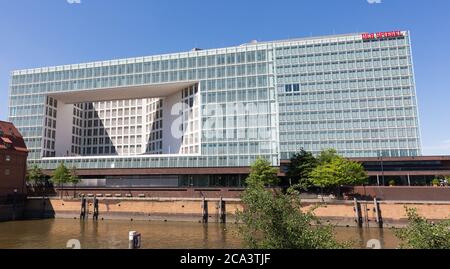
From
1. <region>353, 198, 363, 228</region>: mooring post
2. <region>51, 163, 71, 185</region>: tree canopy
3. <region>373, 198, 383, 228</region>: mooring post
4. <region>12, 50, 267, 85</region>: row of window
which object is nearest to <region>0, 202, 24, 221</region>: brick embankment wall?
<region>51, 163, 71, 185</region>: tree canopy

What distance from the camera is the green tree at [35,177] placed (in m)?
95.4

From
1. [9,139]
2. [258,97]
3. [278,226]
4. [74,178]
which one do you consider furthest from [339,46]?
[278,226]

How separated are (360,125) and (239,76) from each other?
37374 mm

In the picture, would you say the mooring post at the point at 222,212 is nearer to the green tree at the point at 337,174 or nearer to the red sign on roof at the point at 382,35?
the green tree at the point at 337,174

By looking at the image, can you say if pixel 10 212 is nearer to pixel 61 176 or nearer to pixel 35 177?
pixel 61 176

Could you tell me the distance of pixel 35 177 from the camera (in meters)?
96.6

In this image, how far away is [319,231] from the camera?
1498 cm

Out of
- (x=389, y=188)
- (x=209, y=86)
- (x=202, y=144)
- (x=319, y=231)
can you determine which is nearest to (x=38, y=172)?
(x=202, y=144)

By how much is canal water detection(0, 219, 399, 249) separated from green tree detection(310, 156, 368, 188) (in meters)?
17.3

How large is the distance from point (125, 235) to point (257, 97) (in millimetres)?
58758

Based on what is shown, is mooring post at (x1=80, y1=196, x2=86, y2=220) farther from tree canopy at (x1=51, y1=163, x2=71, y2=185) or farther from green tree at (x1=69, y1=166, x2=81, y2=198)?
tree canopy at (x1=51, y1=163, x2=71, y2=185)

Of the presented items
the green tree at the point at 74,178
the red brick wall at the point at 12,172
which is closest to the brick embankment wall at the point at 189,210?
the red brick wall at the point at 12,172

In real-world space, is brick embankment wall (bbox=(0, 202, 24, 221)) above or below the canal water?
above

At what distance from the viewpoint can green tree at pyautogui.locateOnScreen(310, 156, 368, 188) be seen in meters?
74.3
